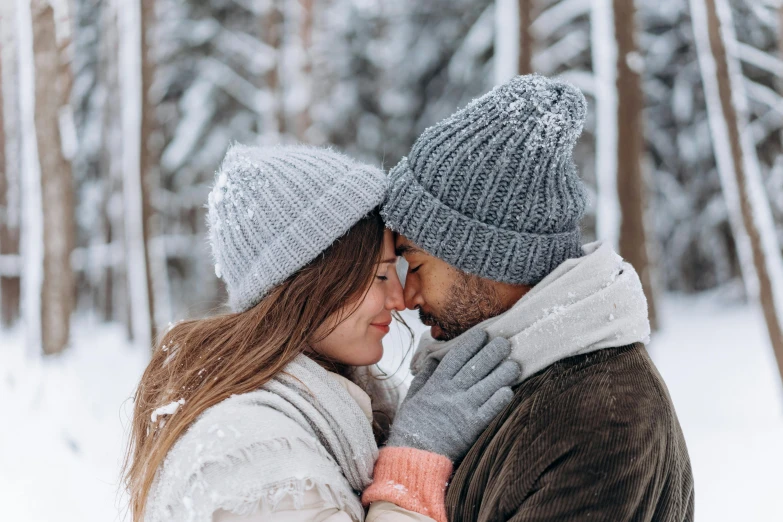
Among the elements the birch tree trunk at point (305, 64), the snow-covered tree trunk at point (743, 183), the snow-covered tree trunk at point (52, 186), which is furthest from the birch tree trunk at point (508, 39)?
the snow-covered tree trunk at point (52, 186)

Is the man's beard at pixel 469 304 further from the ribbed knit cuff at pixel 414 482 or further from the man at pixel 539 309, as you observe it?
the ribbed knit cuff at pixel 414 482

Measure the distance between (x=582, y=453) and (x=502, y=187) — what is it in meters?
0.86

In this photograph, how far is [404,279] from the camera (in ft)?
9.01

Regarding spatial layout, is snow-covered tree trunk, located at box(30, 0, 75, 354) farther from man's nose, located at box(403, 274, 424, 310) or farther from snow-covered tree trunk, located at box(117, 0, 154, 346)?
man's nose, located at box(403, 274, 424, 310)

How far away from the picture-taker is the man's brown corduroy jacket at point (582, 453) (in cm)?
183

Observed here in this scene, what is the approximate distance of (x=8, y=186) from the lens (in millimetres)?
17031

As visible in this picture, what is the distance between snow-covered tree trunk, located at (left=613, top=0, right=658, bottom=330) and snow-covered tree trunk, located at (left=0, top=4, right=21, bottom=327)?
352 inches

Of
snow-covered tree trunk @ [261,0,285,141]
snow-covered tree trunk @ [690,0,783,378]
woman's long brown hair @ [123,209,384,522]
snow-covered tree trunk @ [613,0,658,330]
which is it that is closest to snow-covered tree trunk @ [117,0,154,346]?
snow-covered tree trunk @ [261,0,285,141]

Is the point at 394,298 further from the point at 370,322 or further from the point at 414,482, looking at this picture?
the point at 414,482

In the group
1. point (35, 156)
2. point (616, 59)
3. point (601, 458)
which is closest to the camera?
point (601, 458)

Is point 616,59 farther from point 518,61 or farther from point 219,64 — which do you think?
point 219,64

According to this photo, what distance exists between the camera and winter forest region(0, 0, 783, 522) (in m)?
6.65

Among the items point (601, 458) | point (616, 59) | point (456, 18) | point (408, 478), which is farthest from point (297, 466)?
point (456, 18)

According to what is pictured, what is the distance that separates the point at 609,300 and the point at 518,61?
551 centimetres
